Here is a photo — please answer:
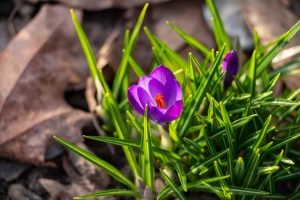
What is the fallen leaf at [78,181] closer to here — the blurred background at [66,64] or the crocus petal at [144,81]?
the blurred background at [66,64]

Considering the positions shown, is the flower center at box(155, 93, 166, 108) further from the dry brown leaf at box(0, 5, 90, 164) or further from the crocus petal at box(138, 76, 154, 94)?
the dry brown leaf at box(0, 5, 90, 164)

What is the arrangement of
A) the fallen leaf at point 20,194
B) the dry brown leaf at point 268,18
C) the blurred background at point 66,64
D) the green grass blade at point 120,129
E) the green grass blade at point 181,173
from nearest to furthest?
the green grass blade at point 181,173, the green grass blade at point 120,129, the fallen leaf at point 20,194, the blurred background at point 66,64, the dry brown leaf at point 268,18

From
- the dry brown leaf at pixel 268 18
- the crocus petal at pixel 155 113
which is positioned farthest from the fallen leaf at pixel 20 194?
the dry brown leaf at pixel 268 18

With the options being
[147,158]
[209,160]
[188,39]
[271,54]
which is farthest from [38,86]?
[271,54]

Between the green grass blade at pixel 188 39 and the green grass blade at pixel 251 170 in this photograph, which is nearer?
the green grass blade at pixel 251 170

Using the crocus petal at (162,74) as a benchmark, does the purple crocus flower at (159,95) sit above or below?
below

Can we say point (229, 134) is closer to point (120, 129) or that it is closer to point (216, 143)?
point (216, 143)
